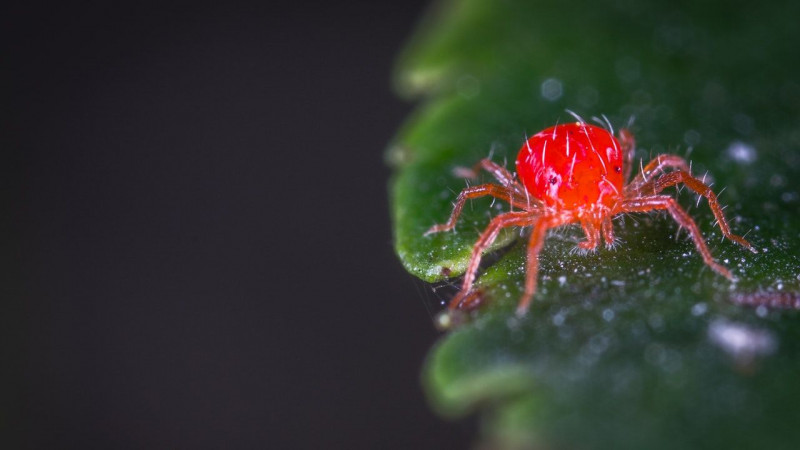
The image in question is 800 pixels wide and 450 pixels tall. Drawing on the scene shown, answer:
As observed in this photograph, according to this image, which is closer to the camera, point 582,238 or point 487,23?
point 582,238

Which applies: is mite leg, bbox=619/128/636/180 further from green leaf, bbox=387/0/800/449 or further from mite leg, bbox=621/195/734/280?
mite leg, bbox=621/195/734/280

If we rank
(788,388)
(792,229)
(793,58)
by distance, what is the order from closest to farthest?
(788,388)
(792,229)
(793,58)

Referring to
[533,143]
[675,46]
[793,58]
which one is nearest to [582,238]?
[533,143]

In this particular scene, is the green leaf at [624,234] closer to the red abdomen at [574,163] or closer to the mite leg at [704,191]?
the mite leg at [704,191]

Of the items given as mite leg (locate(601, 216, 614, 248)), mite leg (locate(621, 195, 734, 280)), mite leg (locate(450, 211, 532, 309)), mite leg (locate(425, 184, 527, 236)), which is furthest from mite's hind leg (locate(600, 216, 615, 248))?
mite leg (locate(425, 184, 527, 236))

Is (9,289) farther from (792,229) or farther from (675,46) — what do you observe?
(792,229)

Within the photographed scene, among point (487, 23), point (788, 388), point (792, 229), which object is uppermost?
point (487, 23)
